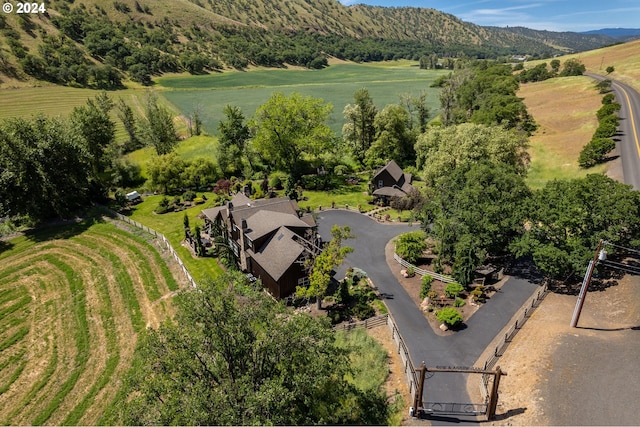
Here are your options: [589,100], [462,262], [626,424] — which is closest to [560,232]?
[462,262]

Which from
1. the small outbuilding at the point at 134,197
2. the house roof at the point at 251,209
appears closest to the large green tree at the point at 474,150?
the house roof at the point at 251,209

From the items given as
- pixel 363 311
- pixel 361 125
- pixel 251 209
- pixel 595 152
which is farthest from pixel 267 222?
pixel 595 152

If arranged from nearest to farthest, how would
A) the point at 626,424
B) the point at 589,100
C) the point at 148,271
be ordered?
the point at 626,424 < the point at 148,271 < the point at 589,100

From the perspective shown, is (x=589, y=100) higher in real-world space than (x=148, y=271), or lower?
higher

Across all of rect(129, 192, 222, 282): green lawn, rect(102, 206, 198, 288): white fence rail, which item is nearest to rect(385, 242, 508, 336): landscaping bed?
rect(129, 192, 222, 282): green lawn

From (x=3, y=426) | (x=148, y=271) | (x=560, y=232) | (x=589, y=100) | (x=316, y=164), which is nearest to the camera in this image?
(x=3, y=426)

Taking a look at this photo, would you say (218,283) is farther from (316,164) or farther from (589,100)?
(589,100)

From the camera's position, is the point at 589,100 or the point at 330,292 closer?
the point at 330,292
